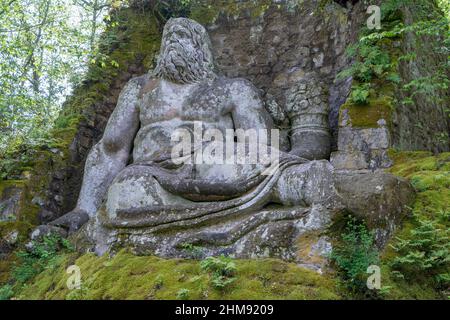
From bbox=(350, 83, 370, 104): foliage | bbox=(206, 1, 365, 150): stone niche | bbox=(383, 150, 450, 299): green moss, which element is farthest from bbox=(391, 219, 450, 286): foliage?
bbox=(206, 1, 365, 150): stone niche

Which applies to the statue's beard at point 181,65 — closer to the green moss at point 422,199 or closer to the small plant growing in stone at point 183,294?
the green moss at point 422,199

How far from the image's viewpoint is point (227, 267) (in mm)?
3867

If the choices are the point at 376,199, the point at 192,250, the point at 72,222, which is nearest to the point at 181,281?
the point at 192,250

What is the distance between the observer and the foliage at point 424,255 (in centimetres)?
383

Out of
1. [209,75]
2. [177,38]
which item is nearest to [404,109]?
[209,75]

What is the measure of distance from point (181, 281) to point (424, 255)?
1763 millimetres

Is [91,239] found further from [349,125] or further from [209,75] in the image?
[349,125]

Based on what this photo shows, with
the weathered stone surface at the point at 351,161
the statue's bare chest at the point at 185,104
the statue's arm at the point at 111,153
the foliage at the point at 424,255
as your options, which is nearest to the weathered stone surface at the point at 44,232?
the statue's arm at the point at 111,153

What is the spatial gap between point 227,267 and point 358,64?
3.18 meters

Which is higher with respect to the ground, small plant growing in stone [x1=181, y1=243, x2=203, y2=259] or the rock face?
the rock face

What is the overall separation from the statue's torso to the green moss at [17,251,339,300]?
1.65 meters

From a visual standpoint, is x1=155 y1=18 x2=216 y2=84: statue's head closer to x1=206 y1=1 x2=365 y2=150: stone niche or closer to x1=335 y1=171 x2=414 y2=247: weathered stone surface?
x1=206 y1=1 x2=365 y2=150: stone niche

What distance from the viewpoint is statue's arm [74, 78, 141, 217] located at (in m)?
6.26

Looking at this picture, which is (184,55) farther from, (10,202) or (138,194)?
(10,202)
